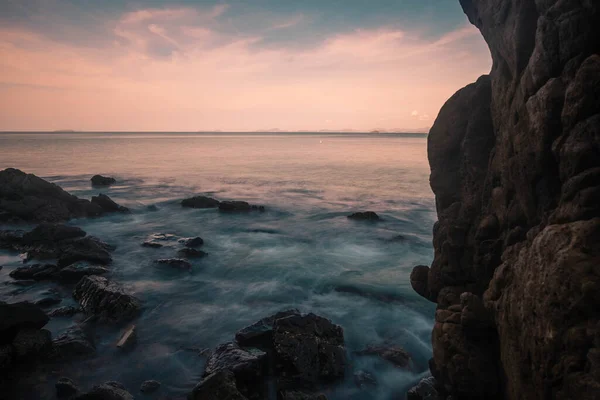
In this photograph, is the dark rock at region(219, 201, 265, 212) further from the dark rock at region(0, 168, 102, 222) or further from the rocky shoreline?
the rocky shoreline

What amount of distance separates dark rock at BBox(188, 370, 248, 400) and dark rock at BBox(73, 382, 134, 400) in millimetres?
1389

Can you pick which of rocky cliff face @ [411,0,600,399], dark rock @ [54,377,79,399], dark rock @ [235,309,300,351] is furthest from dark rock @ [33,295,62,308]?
rocky cliff face @ [411,0,600,399]

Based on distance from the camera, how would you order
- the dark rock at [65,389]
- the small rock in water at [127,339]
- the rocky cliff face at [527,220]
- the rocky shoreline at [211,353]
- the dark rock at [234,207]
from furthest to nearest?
the dark rock at [234,207] < the small rock in water at [127,339] < the rocky shoreline at [211,353] < the dark rock at [65,389] < the rocky cliff face at [527,220]

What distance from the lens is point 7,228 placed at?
20016 millimetres

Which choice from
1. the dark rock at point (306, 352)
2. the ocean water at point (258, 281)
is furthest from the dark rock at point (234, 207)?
the dark rock at point (306, 352)

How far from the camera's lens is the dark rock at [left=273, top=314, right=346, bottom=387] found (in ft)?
27.3

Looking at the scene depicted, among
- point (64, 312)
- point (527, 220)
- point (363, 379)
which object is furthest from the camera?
point (64, 312)

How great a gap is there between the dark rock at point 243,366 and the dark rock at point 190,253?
29.0 ft

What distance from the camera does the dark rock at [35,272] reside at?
44.5 ft

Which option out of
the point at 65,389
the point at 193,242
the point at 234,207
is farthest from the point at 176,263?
the point at 234,207

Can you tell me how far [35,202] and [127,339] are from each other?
17.5 metres

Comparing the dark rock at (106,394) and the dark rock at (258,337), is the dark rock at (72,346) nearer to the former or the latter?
the dark rock at (106,394)

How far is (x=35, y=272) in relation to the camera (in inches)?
540

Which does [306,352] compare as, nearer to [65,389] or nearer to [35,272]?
[65,389]
